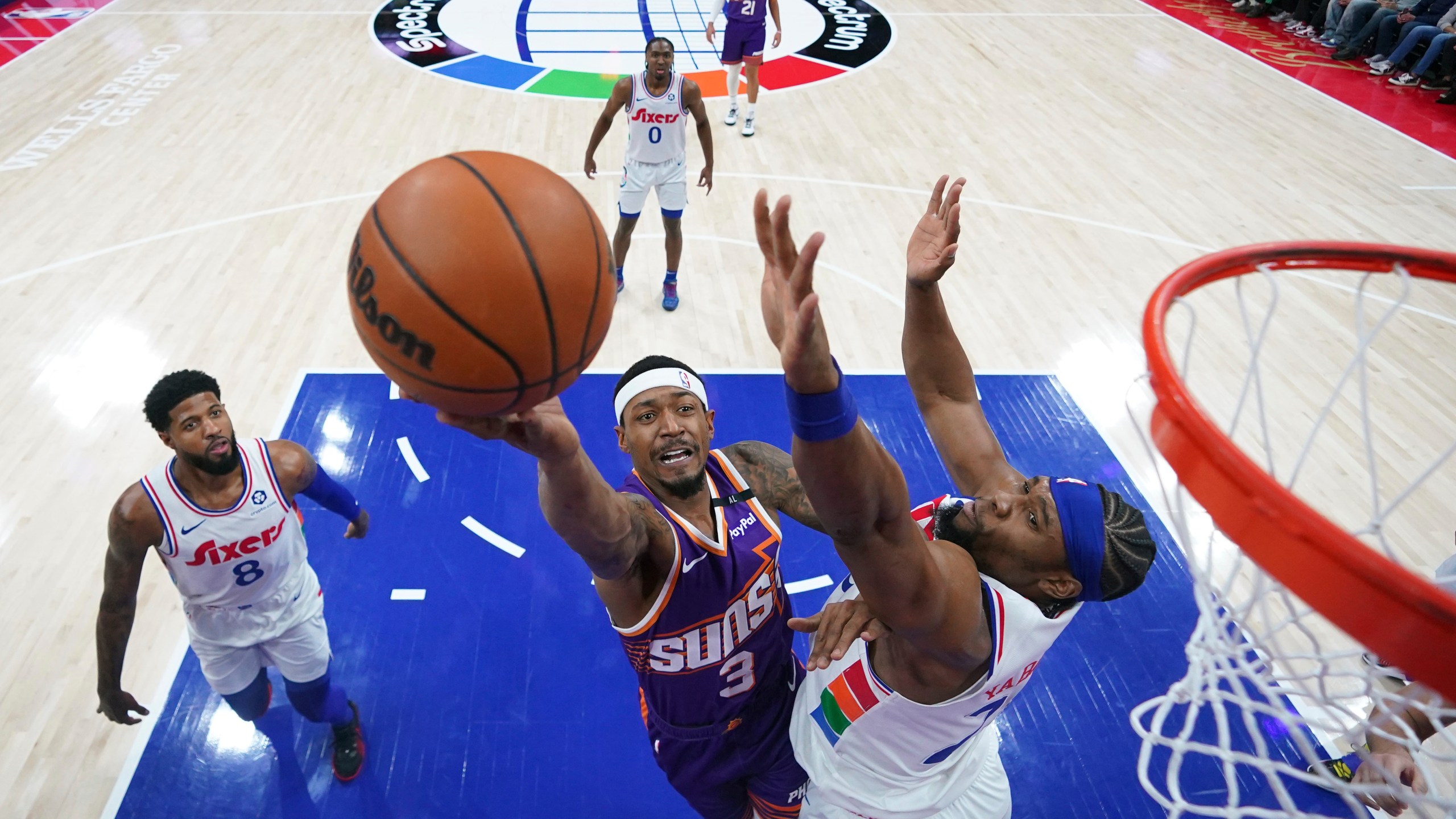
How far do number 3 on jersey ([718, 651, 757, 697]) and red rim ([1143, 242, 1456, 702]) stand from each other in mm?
1375

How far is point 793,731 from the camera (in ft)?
8.37

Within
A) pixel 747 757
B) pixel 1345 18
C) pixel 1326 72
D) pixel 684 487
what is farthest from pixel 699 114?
pixel 1345 18

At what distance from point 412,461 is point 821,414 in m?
4.05

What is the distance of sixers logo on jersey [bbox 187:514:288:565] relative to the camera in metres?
Result: 2.90

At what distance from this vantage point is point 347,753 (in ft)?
11.5

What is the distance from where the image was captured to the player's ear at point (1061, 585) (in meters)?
1.93

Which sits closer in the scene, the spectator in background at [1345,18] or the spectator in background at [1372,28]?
the spectator in background at [1372,28]

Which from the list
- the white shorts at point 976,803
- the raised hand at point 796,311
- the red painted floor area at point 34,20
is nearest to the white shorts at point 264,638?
the white shorts at point 976,803

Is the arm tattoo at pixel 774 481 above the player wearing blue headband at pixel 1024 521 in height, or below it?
below

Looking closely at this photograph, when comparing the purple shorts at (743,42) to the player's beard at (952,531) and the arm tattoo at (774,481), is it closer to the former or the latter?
the arm tattoo at (774,481)

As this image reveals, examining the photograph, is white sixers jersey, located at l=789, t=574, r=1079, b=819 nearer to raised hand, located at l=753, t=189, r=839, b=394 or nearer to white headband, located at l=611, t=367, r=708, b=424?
raised hand, located at l=753, t=189, r=839, b=394

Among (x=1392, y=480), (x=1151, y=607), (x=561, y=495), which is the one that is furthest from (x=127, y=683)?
(x=1392, y=480)

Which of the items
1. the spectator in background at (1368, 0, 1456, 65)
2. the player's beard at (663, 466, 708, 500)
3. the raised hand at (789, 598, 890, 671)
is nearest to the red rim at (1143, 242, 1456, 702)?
the raised hand at (789, 598, 890, 671)

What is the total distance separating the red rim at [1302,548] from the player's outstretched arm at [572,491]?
1.20 metres
